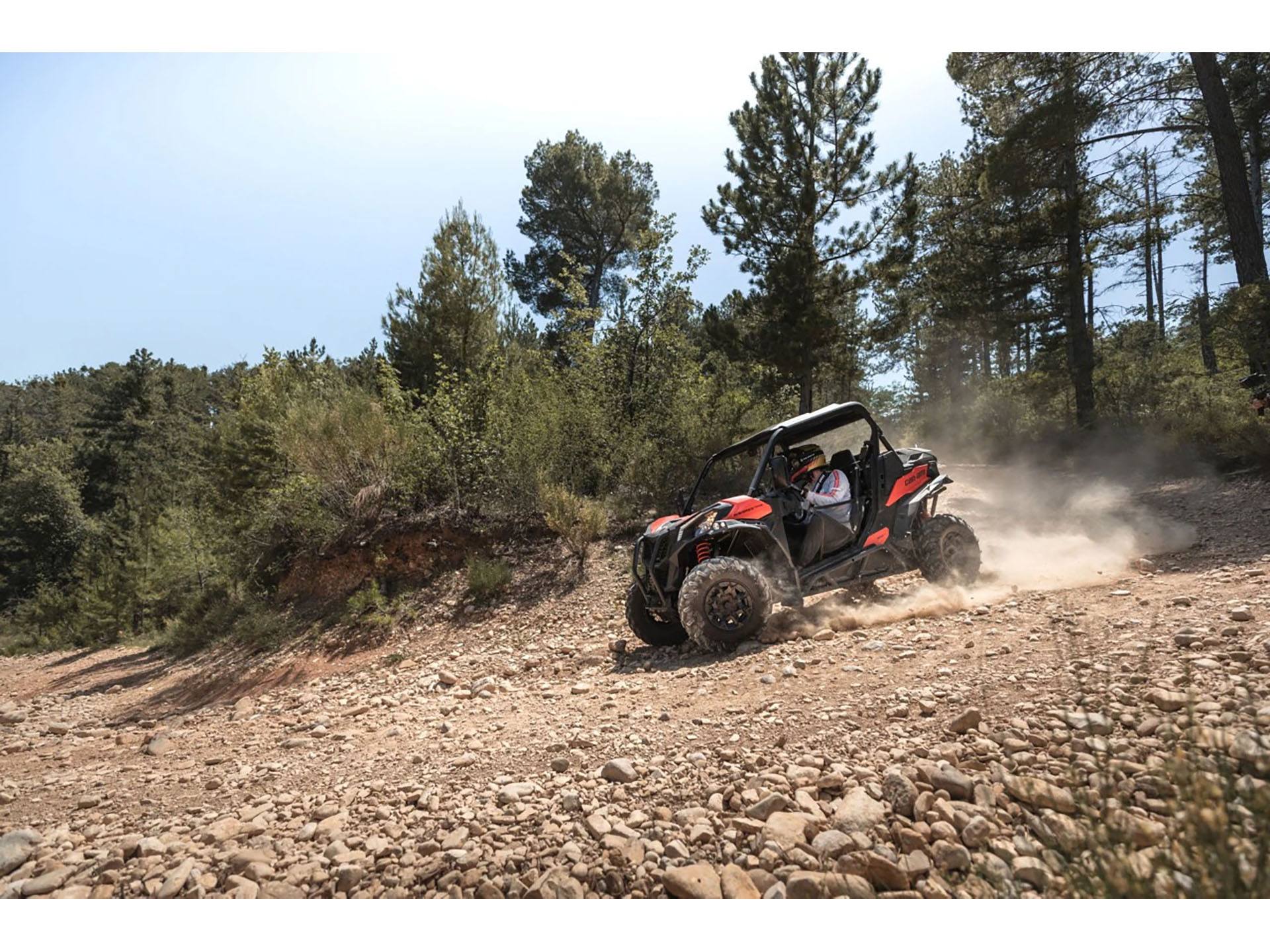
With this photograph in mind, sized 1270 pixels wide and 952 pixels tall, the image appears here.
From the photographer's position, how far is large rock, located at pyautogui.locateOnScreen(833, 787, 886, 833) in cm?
211

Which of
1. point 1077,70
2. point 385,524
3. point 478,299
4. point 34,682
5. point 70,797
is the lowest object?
point 34,682

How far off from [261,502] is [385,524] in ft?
12.5

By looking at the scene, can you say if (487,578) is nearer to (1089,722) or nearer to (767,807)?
(767,807)

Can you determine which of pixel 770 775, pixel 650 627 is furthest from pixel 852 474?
pixel 770 775

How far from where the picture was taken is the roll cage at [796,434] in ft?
18.2

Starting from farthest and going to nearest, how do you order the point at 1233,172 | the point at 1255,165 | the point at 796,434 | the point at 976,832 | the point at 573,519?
the point at 1255,165, the point at 1233,172, the point at 573,519, the point at 796,434, the point at 976,832

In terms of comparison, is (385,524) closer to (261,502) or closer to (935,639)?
(261,502)

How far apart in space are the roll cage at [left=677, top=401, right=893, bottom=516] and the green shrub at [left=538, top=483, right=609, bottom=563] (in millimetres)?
2882

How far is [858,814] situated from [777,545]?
10.1 feet

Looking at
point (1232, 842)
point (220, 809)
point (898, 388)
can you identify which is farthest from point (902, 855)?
point (898, 388)

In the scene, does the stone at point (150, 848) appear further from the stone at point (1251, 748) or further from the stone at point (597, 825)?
the stone at point (1251, 748)

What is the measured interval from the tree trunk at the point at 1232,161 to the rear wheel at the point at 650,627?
11.6 metres

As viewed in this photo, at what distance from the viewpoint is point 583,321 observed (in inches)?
468

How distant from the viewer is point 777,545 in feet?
16.9
